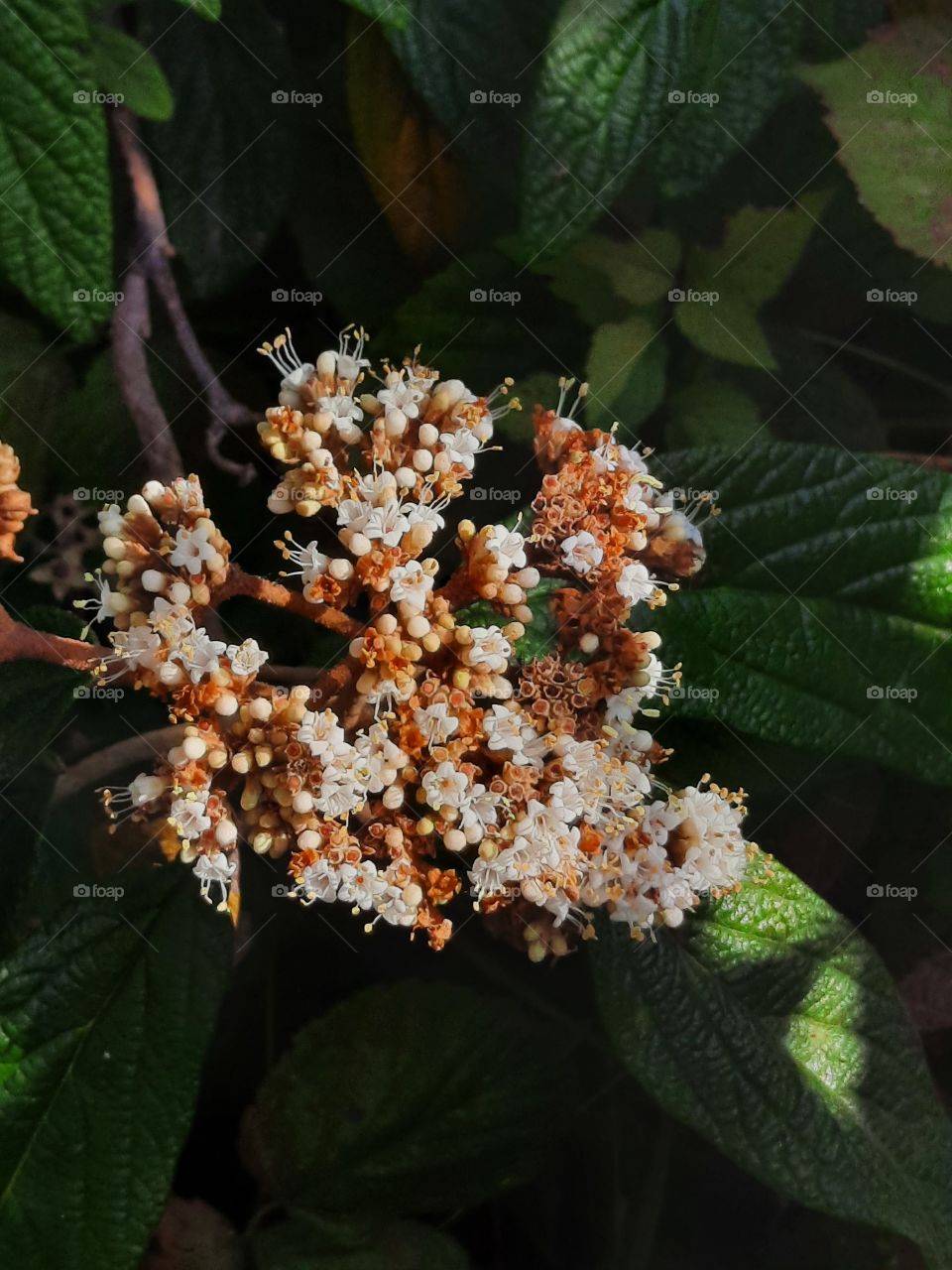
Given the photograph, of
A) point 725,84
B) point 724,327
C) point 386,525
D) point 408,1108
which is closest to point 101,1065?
point 408,1108

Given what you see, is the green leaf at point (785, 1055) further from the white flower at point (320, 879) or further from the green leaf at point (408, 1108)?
the white flower at point (320, 879)

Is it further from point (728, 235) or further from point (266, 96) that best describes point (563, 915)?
point (266, 96)

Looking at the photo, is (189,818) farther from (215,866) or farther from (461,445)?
(461,445)

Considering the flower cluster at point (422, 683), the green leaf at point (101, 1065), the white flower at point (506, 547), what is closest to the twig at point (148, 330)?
the flower cluster at point (422, 683)

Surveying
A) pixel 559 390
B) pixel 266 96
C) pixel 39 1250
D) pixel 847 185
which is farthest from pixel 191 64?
pixel 39 1250

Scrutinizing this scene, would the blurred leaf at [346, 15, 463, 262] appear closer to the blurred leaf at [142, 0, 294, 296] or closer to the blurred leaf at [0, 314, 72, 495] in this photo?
the blurred leaf at [142, 0, 294, 296]

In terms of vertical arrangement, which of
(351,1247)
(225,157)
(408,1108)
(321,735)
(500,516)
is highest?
(225,157)
